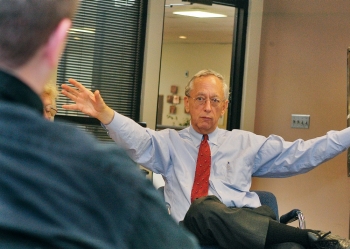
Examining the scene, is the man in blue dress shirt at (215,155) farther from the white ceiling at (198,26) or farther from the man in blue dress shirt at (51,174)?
the white ceiling at (198,26)

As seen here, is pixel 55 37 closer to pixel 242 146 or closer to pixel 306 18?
pixel 242 146

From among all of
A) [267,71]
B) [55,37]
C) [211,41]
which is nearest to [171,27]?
[211,41]

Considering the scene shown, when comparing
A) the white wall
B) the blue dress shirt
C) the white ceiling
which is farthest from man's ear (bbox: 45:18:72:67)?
the white wall

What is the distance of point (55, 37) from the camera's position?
2.10 ft

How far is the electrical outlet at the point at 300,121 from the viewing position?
5117 mm

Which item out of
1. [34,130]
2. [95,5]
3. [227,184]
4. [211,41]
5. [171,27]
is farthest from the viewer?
[211,41]

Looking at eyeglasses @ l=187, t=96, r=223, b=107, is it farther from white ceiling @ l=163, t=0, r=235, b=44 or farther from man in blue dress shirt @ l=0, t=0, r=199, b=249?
white ceiling @ l=163, t=0, r=235, b=44

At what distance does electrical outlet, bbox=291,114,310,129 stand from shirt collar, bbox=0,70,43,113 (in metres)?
4.69

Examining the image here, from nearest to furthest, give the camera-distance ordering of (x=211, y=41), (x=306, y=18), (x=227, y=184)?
1. (x=227, y=184)
2. (x=306, y=18)
3. (x=211, y=41)

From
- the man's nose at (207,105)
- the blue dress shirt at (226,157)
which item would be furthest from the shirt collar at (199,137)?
the man's nose at (207,105)

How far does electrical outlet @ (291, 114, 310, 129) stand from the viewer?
→ 201 inches

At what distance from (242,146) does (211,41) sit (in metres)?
8.18

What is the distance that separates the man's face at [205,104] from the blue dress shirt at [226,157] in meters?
0.07

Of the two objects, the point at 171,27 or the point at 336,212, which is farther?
the point at 171,27
